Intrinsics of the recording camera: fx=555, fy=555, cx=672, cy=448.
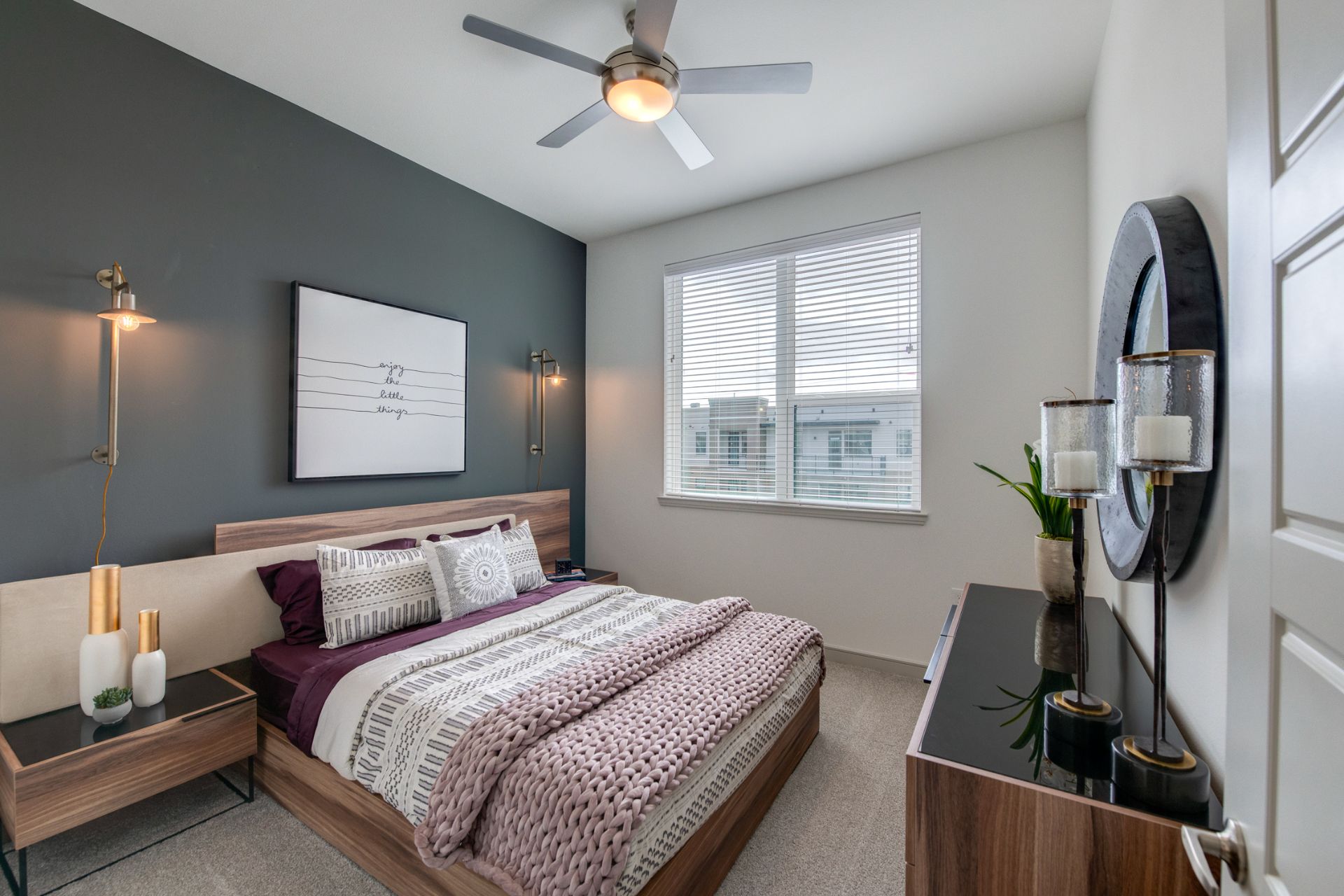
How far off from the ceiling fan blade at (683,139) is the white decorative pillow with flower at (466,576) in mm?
2043

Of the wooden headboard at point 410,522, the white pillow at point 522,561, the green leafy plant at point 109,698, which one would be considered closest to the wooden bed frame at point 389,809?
the wooden headboard at point 410,522

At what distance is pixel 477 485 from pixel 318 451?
988mm

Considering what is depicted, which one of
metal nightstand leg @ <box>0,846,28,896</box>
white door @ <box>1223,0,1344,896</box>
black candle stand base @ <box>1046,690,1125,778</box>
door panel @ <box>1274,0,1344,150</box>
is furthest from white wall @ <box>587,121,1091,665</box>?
metal nightstand leg @ <box>0,846,28,896</box>

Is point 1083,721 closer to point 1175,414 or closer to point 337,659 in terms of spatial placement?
point 1175,414

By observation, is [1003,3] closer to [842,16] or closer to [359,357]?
[842,16]

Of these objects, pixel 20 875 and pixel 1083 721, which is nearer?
pixel 1083 721

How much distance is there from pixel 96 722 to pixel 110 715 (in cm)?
7

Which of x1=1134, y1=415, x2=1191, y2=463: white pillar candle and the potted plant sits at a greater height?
x1=1134, y1=415, x2=1191, y2=463: white pillar candle

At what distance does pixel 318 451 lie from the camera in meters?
2.68

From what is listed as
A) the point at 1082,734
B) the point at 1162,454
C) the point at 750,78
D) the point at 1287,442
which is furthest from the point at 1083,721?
the point at 750,78

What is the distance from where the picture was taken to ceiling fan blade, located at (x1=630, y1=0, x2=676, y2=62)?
168 cm

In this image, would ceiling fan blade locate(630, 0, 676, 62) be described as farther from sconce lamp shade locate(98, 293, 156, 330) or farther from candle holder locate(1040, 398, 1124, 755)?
sconce lamp shade locate(98, 293, 156, 330)

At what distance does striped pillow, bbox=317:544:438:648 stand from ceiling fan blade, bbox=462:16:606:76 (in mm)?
2030

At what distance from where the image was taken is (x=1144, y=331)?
4.73 ft
